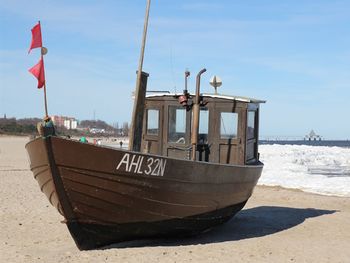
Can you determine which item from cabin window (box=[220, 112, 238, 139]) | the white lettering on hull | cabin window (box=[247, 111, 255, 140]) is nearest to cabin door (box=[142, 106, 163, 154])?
cabin window (box=[220, 112, 238, 139])

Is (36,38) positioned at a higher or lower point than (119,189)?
higher

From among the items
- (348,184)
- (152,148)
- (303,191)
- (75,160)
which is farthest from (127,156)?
(348,184)

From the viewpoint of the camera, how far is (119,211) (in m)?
7.64

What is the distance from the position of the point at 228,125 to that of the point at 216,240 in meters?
2.14

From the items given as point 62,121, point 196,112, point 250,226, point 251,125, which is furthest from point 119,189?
point 62,121

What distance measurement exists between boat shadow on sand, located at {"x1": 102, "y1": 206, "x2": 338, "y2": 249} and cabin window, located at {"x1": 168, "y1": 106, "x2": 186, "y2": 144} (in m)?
1.86

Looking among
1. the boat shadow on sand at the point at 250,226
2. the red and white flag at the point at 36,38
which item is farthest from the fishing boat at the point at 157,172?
the red and white flag at the point at 36,38

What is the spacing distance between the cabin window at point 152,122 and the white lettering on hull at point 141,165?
2.62 metres

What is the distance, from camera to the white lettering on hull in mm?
7234

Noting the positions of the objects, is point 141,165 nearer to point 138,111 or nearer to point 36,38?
point 138,111

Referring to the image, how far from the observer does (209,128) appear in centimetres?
985

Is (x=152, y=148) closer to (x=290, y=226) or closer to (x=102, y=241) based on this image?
(x=102, y=241)

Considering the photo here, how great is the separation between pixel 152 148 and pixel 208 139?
1.11 metres

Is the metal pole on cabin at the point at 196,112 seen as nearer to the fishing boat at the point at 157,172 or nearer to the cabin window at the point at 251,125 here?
the fishing boat at the point at 157,172
